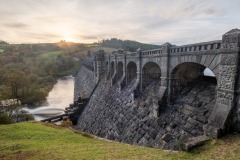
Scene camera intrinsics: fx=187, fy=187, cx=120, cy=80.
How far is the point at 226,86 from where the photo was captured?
11.9 metres

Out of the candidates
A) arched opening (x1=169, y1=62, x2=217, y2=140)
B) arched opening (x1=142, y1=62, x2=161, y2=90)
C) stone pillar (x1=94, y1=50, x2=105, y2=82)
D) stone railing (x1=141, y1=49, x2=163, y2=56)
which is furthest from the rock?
stone pillar (x1=94, y1=50, x2=105, y2=82)

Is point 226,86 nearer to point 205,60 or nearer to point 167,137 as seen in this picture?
point 205,60

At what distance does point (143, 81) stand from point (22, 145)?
1625 centimetres

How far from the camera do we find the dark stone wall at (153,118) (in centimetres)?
1502

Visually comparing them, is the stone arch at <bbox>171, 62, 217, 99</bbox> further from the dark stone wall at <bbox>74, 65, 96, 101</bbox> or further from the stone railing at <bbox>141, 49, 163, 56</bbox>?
the dark stone wall at <bbox>74, 65, 96, 101</bbox>

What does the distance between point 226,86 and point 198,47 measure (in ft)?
13.7

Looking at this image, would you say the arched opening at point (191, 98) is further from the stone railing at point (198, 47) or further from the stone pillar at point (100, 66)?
the stone pillar at point (100, 66)

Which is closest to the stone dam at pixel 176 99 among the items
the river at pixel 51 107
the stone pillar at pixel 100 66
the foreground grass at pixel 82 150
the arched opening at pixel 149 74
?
the arched opening at pixel 149 74

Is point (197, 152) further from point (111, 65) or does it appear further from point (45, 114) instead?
point (45, 114)

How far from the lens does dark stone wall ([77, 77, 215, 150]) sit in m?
15.0

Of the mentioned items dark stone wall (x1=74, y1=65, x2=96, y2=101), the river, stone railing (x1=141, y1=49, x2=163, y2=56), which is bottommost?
the river

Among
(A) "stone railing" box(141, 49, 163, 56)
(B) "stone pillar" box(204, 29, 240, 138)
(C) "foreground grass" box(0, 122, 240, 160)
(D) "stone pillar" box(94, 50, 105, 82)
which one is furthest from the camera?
(D) "stone pillar" box(94, 50, 105, 82)

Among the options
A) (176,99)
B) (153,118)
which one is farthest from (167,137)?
(176,99)

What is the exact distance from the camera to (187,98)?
17516 mm
